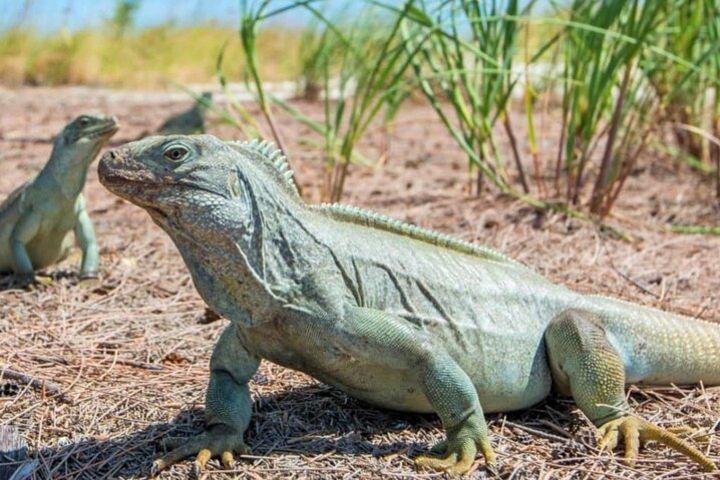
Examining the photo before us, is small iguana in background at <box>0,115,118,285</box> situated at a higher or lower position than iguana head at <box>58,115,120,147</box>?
lower

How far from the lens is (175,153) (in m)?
3.32

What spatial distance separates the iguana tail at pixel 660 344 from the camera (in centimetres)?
419

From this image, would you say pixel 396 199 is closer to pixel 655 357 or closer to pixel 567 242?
pixel 567 242

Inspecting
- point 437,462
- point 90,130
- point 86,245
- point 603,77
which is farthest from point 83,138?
point 437,462

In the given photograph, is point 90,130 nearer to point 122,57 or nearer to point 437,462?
point 437,462

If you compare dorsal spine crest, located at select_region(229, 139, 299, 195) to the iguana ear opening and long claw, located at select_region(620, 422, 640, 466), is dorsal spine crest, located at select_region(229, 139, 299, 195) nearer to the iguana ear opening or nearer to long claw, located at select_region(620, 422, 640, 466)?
the iguana ear opening

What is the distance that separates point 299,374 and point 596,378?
4.45 ft

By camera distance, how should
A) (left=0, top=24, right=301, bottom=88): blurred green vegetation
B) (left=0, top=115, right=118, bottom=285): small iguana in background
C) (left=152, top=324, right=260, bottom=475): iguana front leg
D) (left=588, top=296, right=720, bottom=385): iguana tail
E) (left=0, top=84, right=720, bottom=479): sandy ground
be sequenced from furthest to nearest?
(left=0, top=24, right=301, bottom=88): blurred green vegetation
(left=0, top=115, right=118, bottom=285): small iguana in background
(left=588, top=296, right=720, bottom=385): iguana tail
(left=0, top=84, right=720, bottom=479): sandy ground
(left=152, top=324, right=260, bottom=475): iguana front leg

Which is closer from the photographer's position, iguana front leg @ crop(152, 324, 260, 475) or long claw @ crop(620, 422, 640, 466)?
iguana front leg @ crop(152, 324, 260, 475)

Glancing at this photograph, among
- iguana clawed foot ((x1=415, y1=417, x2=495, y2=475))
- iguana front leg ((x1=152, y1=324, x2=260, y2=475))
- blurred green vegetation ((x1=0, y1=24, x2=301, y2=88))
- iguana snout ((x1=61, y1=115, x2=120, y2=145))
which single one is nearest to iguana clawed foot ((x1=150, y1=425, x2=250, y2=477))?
iguana front leg ((x1=152, y1=324, x2=260, y2=475))

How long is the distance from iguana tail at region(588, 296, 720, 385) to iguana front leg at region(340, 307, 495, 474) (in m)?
0.91

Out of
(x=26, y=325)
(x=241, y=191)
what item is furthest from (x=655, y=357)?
(x=26, y=325)

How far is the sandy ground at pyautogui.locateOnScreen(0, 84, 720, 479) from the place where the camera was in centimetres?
362

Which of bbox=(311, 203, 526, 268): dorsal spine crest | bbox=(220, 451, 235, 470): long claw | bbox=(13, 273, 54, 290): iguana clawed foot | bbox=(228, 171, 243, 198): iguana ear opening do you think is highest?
bbox=(228, 171, 243, 198): iguana ear opening
